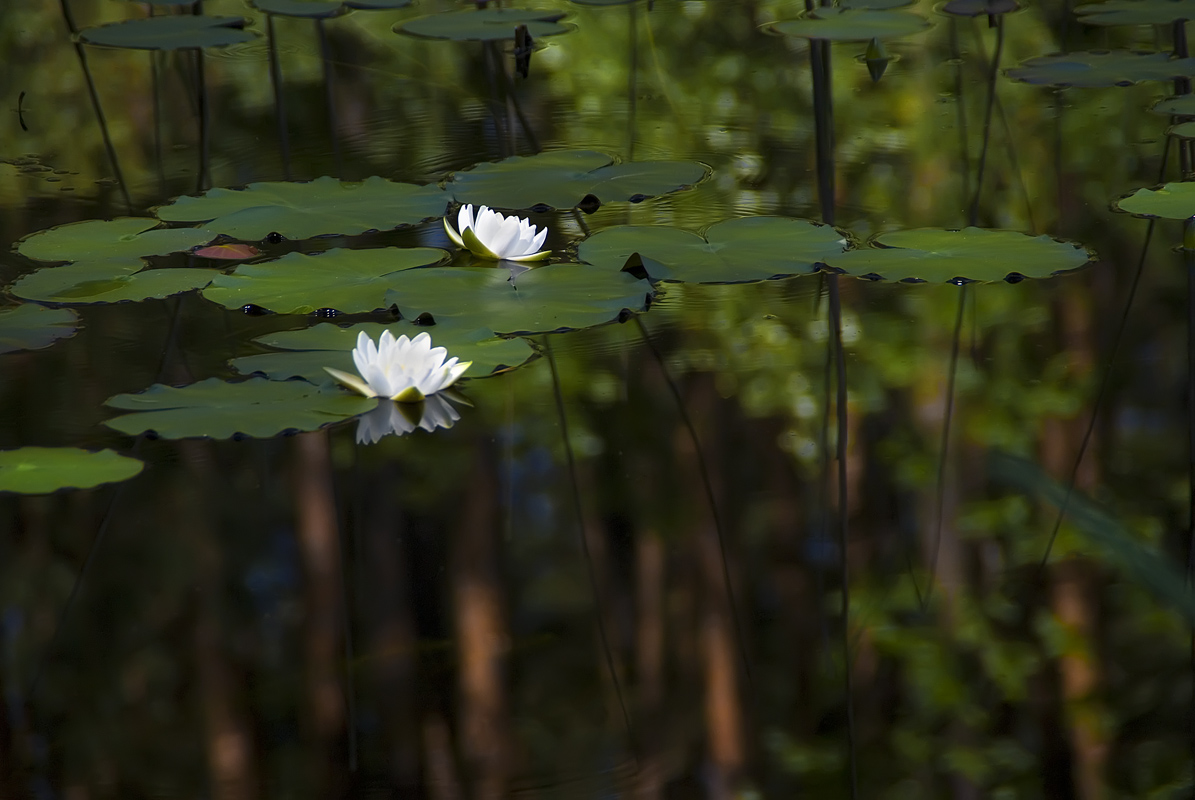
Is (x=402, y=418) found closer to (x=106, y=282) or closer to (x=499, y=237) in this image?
(x=499, y=237)

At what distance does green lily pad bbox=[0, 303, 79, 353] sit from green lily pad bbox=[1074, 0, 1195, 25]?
3.53m

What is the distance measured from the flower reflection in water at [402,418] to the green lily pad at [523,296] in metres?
0.24

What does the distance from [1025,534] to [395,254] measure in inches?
53.0

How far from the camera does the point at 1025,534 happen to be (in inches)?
66.3

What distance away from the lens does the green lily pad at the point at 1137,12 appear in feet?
14.4

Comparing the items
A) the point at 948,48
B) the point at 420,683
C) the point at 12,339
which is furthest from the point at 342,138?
the point at 420,683

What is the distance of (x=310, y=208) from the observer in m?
2.83

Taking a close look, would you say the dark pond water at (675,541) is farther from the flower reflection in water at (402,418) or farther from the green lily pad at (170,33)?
the green lily pad at (170,33)

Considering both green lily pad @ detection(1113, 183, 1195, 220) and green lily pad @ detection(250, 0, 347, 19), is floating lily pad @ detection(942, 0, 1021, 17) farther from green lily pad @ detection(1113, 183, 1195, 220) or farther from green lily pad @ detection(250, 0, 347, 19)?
green lily pad @ detection(250, 0, 347, 19)

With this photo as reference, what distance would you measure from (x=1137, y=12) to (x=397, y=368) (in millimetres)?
3522

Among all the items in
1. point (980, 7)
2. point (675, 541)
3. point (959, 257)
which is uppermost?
point (980, 7)

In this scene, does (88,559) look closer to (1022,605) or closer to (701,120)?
(1022,605)

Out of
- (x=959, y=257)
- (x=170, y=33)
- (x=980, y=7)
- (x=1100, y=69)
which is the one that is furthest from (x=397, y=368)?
(x=980, y=7)

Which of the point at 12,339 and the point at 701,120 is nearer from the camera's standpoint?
the point at 12,339
